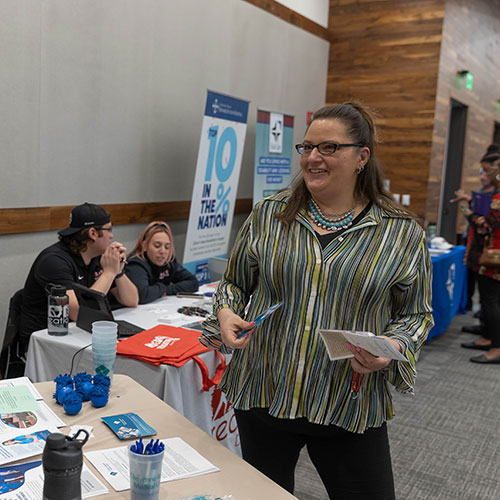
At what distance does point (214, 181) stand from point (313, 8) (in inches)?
127

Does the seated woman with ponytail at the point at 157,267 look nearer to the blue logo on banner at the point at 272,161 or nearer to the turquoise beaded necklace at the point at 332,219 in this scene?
the turquoise beaded necklace at the point at 332,219

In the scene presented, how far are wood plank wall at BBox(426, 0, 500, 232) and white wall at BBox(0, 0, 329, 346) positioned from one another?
6.87 ft

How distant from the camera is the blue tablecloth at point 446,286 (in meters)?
4.69

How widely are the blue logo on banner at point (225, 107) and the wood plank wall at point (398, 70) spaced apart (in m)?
2.05

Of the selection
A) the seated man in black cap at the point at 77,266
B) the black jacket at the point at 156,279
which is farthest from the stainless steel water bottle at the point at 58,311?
the black jacket at the point at 156,279

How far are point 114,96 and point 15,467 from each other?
3.36 metres

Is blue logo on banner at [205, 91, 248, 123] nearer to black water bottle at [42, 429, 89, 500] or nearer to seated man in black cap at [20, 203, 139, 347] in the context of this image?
seated man in black cap at [20, 203, 139, 347]

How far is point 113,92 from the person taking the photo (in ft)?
13.3

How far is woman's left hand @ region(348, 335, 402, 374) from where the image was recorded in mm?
1260

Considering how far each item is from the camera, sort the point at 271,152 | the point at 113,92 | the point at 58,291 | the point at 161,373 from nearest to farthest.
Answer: the point at 161,373, the point at 58,291, the point at 113,92, the point at 271,152

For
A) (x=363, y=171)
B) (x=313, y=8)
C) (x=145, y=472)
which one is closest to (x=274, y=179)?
(x=313, y=8)

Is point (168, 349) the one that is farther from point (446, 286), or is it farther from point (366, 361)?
point (446, 286)

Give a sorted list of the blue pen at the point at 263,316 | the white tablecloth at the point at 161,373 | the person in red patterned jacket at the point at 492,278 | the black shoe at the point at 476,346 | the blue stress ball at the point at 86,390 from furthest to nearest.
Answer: the black shoe at the point at 476,346 → the person in red patterned jacket at the point at 492,278 → the white tablecloth at the point at 161,373 → the blue stress ball at the point at 86,390 → the blue pen at the point at 263,316

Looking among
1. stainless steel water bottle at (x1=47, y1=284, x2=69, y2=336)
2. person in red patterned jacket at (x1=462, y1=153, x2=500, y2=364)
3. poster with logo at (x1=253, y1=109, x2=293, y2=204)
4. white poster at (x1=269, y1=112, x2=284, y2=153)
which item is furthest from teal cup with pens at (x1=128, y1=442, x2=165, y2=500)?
white poster at (x1=269, y1=112, x2=284, y2=153)
